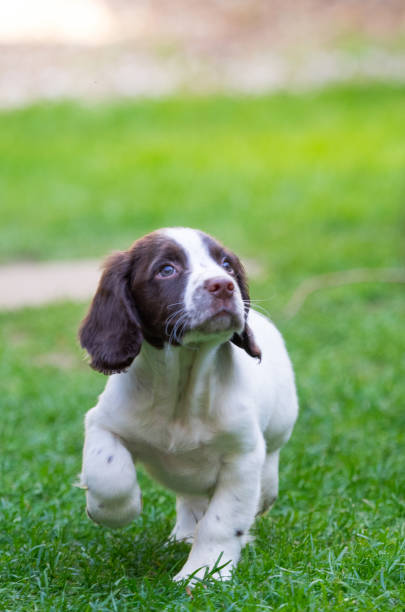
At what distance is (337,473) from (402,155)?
10457mm

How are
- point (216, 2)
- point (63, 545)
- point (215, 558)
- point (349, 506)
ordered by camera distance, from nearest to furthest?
point (215, 558) < point (63, 545) < point (349, 506) < point (216, 2)

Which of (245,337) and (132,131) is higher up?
(245,337)

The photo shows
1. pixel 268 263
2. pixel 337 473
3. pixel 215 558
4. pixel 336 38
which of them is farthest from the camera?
pixel 336 38

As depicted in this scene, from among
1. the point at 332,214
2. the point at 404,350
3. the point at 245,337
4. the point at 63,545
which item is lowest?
the point at 332,214

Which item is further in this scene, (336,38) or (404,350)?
(336,38)

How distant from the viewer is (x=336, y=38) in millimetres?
24094

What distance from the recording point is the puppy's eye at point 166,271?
3875 millimetres

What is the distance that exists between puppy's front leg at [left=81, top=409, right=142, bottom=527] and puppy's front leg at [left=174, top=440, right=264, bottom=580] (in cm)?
27

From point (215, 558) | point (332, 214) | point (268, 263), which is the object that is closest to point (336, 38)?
point (332, 214)

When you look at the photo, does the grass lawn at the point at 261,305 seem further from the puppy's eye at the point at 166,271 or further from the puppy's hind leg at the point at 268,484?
the puppy's eye at the point at 166,271

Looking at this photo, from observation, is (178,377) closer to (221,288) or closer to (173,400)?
(173,400)

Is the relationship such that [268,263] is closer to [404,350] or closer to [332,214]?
[332,214]

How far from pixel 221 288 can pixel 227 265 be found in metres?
0.44

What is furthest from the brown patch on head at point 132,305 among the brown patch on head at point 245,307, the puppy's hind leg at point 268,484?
the puppy's hind leg at point 268,484
